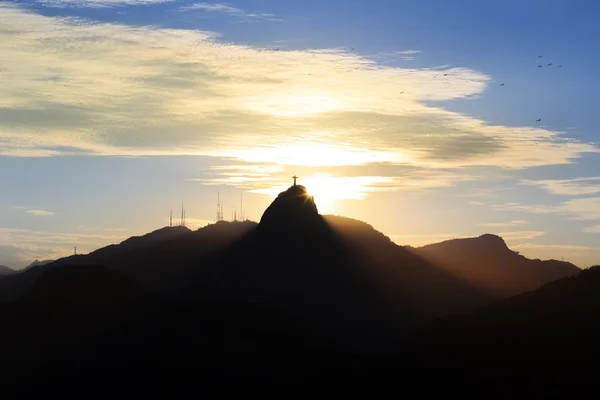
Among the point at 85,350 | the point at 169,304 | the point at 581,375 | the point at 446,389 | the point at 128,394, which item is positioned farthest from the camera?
the point at 169,304

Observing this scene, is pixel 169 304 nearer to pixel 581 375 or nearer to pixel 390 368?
pixel 390 368

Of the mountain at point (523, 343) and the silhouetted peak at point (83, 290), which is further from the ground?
the silhouetted peak at point (83, 290)

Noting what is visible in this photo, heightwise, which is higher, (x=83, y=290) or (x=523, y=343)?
(x=83, y=290)

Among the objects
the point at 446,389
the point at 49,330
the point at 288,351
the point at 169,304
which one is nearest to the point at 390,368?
the point at 446,389

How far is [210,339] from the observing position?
17225cm

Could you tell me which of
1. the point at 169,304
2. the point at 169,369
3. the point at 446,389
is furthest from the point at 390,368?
the point at 169,304

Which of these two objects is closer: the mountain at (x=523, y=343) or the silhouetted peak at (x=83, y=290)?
the mountain at (x=523, y=343)

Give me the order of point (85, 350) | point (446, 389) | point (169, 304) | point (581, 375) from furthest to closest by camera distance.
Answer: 1. point (169, 304)
2. point (85, 350)
3. point (446, 389)
4. point (581, 375)

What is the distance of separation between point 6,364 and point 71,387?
797 inches

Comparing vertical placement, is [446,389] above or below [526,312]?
below

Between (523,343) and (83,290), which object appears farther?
(83,290)

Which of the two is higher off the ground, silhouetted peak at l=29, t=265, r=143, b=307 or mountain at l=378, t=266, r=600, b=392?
silhouetted peak at l=29, t=265, r=143, b=307

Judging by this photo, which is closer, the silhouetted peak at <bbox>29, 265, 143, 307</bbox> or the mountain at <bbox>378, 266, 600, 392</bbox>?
the mountain at <bbox>378, 266, 600, 392</bbox>

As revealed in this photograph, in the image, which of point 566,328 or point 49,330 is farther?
point 49,330
